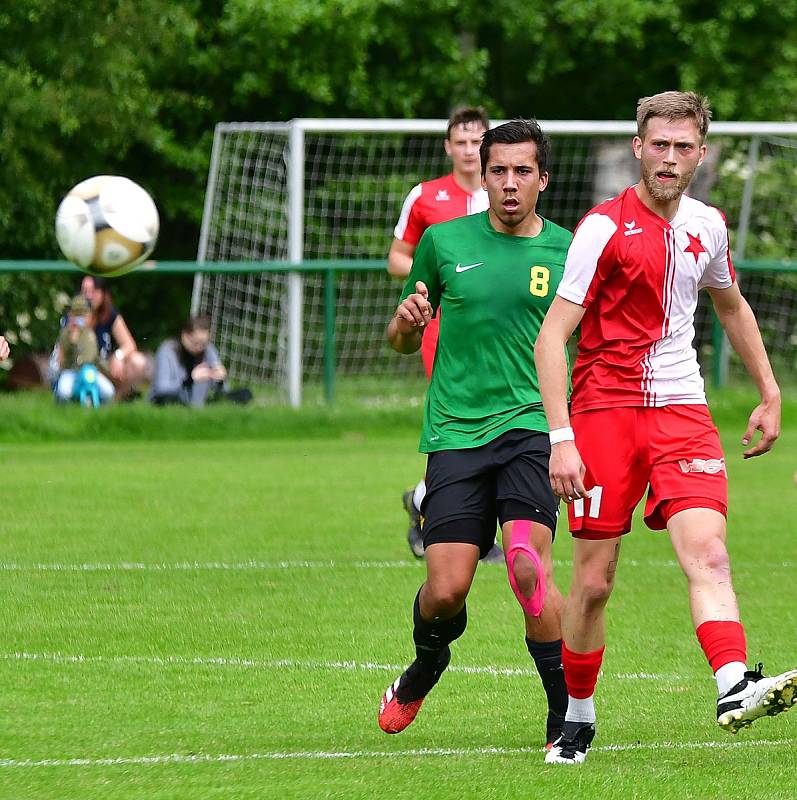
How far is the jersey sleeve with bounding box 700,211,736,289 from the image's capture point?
19.4ft

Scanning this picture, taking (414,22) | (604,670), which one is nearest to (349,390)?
(414,22)

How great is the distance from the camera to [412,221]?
981cm

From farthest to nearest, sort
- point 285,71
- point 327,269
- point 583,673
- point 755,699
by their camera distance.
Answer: point 285,71, point 327,269, point 583,673, point 755,699

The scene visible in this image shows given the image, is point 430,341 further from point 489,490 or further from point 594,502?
point 594,502

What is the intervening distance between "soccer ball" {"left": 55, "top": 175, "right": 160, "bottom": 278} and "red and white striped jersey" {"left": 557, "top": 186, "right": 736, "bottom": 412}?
6.85 metres

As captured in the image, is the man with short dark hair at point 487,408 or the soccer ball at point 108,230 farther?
the soccer ball at point 108,230

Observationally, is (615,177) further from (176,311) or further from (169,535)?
(169,535)

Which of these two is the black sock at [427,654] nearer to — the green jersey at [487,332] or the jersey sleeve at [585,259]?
the green jersey at [487,332]

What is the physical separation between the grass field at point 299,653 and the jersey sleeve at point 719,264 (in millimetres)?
1595

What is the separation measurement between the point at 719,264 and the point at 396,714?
1.94m

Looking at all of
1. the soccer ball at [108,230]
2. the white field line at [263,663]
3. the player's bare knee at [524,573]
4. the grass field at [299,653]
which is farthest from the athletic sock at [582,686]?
the soccer ball at [108,230]

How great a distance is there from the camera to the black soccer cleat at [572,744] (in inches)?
230

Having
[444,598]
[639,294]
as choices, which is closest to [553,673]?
[444,598]

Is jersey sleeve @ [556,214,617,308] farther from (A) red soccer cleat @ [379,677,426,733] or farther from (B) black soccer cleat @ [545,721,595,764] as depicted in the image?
(A) red soccer cleat @ [379,677,426,733]
